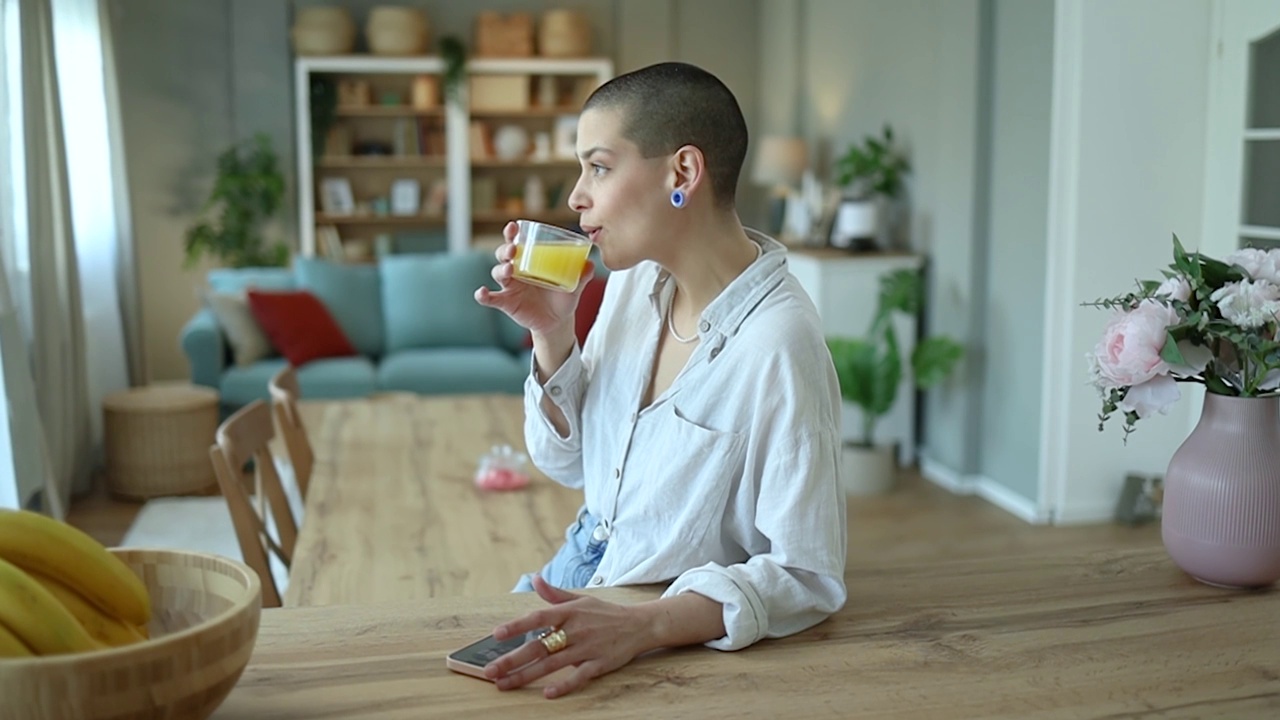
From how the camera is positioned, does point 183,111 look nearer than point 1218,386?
No

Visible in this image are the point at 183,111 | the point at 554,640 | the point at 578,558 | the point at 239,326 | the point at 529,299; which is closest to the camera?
the point at 554,640

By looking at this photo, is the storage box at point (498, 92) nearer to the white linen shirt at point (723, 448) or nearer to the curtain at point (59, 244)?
the curtain at point (59, 244)

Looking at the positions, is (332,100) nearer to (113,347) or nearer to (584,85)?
(584,85)

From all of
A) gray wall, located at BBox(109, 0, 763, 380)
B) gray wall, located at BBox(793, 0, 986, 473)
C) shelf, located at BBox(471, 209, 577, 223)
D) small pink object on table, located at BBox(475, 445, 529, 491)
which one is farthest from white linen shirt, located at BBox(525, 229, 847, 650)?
gray wall, located at BBox(109, 0, 763, 380)

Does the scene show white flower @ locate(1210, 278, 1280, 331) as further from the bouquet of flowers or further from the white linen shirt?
the white linen shirt

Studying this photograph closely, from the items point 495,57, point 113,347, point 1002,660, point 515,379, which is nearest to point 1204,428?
point 1002,660

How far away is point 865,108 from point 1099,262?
2264mm

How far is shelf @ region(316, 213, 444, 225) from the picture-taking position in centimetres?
779

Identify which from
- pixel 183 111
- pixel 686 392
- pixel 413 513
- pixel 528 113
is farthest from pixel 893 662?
pixel 183 111

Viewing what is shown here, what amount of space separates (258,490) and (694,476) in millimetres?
1374

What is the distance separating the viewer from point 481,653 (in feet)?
4.06

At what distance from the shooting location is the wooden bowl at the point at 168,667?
0.93 metres

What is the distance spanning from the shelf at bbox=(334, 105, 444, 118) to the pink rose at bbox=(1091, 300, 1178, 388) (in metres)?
6.73

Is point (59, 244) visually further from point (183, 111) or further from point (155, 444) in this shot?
point (183, 111)
